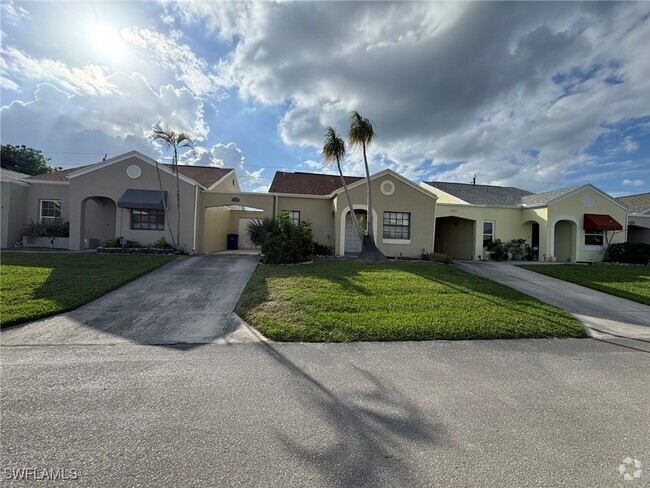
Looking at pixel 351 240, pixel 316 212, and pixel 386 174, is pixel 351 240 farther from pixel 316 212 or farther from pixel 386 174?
pixel 386 174

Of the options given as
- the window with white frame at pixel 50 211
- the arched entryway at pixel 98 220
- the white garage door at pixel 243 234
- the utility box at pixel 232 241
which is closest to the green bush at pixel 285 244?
the arched entryway at pixel 98 220

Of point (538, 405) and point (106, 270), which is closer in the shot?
point (538, 405)

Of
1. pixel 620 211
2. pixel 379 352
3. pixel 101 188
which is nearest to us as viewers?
pixel 379 352

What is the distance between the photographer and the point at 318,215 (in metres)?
16.5

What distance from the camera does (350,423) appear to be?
9.05ft

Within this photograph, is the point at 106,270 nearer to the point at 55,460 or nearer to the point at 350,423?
the point at 55,460

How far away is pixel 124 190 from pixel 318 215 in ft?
32.8

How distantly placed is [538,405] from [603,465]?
855mm

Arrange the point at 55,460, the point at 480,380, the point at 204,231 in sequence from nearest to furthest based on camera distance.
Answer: the point at 55,460
the point at 480,380
the point at 204,231

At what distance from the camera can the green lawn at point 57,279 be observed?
5.88 meters

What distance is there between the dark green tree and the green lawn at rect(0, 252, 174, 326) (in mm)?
29713

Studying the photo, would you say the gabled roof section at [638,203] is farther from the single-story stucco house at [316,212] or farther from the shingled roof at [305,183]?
the shingled roof at [305,183]

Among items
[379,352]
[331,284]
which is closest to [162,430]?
[379,352]

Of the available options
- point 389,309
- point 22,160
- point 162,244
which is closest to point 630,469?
point 389,309
